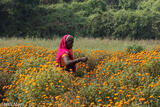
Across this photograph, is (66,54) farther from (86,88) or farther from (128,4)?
(128,4)

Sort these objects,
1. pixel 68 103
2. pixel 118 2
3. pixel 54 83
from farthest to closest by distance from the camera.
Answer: pixel 118 2
pixel 54 83
pixel 68 103

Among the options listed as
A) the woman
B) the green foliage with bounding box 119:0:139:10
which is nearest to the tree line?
the green foliage with bounding box 119:0:139:10

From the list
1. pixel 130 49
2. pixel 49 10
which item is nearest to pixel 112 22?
pixel 49 10

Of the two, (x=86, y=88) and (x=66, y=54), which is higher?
(x=66, y=54)

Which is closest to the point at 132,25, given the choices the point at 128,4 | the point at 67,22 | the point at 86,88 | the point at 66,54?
the point at 67,22

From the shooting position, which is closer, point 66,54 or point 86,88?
point 86,88

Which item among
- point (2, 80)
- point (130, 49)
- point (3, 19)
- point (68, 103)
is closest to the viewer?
point (68, 103)

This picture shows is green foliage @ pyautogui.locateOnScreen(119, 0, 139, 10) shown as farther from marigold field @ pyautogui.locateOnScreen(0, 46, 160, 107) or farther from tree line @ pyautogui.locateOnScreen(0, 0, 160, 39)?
marigold field @ pyautogui.locateOnScreen(0, 46, 160, 107)

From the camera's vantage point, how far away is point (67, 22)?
20.3 m

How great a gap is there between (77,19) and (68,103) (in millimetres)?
17301

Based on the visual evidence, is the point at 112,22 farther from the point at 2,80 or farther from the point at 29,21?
the point at 2,80

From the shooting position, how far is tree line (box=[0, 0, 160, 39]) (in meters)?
18.4

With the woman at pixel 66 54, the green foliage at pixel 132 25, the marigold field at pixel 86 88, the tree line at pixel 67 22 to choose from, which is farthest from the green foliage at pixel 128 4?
the woman at pixel 66 54

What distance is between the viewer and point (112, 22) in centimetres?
1930
